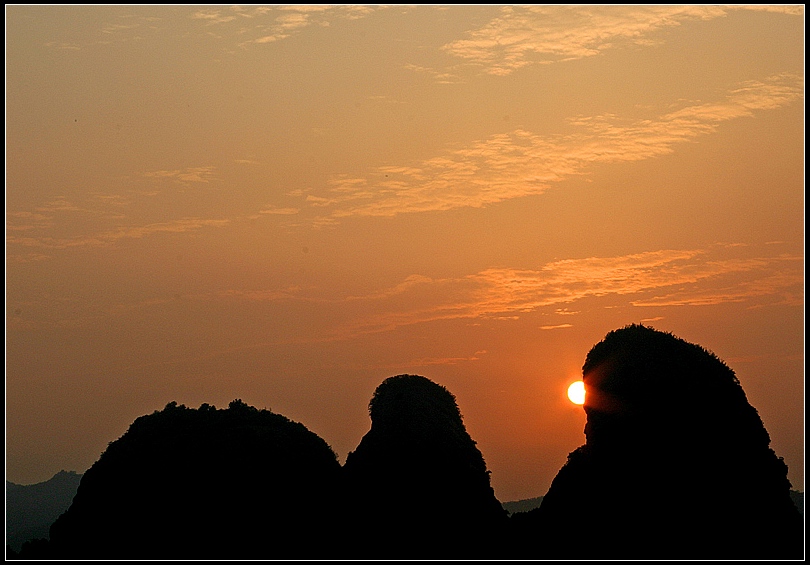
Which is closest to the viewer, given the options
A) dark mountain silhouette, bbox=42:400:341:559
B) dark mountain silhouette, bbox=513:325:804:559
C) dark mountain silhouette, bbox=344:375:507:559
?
dark mountain silhouette, bbox=513:325:804:559

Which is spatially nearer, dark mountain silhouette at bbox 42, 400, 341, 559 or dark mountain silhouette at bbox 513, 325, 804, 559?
dark mountain silhouette at bbox 513, 325, 804, 559

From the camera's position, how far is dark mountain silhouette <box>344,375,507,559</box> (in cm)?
3869

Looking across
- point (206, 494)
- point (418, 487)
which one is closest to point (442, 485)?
point (418, 487)

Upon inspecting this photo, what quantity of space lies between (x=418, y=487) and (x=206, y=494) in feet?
26.2

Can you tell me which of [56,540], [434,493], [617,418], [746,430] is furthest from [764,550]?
[56,540]

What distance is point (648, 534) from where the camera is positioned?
33.0 meters

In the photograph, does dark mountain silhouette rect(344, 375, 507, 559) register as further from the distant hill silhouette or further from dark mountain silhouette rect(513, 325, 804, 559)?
dark mountain silhouette rect(513, 325, 804, 559)

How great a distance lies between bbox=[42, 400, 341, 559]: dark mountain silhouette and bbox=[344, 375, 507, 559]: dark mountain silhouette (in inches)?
57.0

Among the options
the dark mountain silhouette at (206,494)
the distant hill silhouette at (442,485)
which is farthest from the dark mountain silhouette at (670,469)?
the dark mountain silhouette at (206,494)

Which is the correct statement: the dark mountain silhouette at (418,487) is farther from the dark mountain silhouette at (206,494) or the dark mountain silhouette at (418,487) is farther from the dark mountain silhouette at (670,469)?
the dark mountain silhouette at (670,469)

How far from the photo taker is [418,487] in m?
39.8

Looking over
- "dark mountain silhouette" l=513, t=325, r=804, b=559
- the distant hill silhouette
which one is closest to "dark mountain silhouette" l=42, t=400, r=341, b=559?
the distant hill silhouette

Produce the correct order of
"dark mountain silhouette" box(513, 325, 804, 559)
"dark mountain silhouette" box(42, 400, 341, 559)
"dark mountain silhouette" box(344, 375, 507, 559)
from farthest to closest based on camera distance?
"dark mountain silhouette" box(344, 375, 507, 559)
"dark mountain silhouette" box(42, 400, 341, 559)
"dark mountain silhouette" box(513, 325, 804, 559)

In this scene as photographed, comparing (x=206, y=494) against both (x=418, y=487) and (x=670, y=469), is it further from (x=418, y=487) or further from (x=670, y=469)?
(x=670, y=469)
